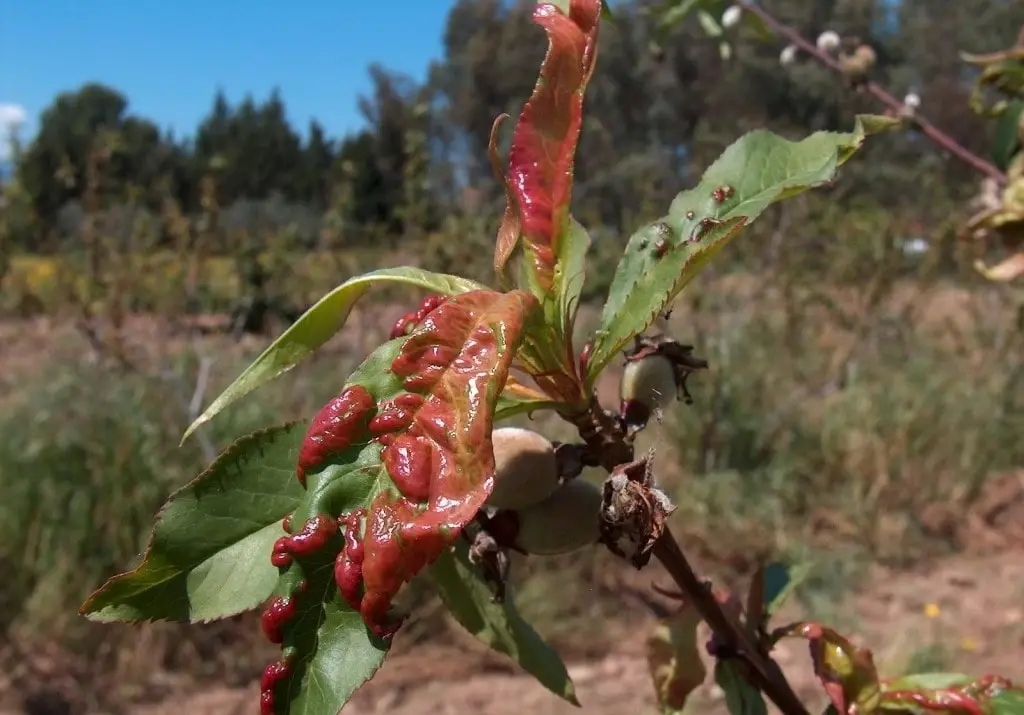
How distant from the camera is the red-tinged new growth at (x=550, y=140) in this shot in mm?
544

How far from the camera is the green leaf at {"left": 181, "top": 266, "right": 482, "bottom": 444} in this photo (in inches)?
21.6

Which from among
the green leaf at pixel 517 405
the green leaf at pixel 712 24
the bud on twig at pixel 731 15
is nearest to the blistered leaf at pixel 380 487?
the green leaf at pixel 517 405

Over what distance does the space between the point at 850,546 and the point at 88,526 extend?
2.91 meters

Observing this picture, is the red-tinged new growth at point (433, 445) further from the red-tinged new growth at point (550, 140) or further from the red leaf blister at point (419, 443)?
the red-tinged new growth at point (550, 140)

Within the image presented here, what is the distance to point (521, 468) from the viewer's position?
1.82ft

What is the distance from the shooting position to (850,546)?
376cm

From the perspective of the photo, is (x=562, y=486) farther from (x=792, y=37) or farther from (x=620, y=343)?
(x=792, y=37)

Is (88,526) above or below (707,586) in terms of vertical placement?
below

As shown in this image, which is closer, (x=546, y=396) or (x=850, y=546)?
(x=546, y=396)

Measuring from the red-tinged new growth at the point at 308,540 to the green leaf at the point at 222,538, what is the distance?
5cm

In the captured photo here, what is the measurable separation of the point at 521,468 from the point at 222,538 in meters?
0.17

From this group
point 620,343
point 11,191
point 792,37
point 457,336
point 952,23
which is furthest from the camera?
point 952,23

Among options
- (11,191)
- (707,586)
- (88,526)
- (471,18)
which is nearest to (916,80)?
(471,18)

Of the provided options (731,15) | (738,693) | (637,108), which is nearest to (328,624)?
(738,693)
